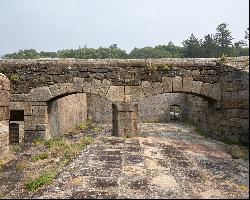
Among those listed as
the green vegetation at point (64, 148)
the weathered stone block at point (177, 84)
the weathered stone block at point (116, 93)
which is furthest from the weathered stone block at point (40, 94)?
the weathered stone block at point (177, 84)

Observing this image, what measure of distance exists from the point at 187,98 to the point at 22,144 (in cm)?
931

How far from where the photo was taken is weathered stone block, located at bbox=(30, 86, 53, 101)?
377 inches

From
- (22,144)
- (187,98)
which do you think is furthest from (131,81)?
(187,98)

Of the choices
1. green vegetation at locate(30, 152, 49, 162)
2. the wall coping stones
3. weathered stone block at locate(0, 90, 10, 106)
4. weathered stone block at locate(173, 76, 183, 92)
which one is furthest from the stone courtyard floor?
the wall coping stones

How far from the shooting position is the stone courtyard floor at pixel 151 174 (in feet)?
14.8

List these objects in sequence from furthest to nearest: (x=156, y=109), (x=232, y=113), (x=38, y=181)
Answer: (x=156, y=109) → (x=232, y=113) → (x=38, y=181)

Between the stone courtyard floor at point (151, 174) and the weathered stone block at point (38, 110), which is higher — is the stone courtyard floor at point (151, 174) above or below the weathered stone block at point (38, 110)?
below

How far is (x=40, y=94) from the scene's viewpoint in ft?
31.5

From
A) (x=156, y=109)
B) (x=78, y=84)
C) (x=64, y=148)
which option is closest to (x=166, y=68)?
(x=78, y=84)

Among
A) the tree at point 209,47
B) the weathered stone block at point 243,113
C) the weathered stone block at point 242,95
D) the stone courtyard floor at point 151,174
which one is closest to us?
the stone courtyard floor at point 151,174

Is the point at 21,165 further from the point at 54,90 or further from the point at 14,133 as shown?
the point at 14,133

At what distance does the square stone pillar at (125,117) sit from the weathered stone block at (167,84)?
3.26 feet

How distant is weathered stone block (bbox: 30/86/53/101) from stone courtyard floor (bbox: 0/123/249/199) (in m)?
2.40

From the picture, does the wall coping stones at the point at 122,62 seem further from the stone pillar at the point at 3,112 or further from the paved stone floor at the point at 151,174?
the stone pillar at the point at 3,112
